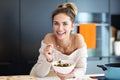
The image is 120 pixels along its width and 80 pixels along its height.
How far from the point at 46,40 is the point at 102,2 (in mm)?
1408

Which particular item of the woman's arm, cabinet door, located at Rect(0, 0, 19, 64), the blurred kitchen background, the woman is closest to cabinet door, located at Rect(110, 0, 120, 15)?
the blurred kitchen background

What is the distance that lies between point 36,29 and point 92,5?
76 centimetres

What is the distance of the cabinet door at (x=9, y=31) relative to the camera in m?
2.62

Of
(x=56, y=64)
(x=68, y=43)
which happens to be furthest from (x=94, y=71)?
(x=56, y=64)

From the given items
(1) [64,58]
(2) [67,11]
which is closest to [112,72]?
(1) [64,58]

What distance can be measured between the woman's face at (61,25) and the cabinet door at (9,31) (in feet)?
3.53

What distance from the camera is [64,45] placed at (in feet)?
5.82

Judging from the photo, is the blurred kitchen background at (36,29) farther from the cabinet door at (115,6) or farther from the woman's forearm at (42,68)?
the woman's forearm at (42,68)

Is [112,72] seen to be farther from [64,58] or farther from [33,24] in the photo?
[33,24]

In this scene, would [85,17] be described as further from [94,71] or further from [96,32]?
[94,71]

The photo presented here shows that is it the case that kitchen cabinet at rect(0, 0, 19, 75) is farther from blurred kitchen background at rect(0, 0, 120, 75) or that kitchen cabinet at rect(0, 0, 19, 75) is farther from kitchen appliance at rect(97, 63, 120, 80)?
kitchen appliance at rect(97, 63, 120, 80)

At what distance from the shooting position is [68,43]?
1.79 metres

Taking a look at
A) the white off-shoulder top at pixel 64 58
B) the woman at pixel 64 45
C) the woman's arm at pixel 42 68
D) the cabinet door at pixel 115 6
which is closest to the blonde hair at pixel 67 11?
the woman at pixel 64 45

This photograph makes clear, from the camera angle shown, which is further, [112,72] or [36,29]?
[36,29]
